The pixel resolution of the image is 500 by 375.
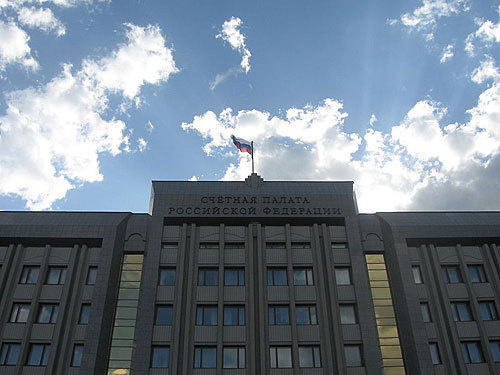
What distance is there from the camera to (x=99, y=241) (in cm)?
4988

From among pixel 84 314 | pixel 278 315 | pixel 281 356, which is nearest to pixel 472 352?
pixel 281 356

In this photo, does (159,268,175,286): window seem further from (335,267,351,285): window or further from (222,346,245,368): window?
(335,267,351,285): window

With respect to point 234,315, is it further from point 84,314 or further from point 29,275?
point 29,275

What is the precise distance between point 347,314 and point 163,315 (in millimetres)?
20416

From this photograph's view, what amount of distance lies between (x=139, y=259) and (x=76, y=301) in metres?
8.17

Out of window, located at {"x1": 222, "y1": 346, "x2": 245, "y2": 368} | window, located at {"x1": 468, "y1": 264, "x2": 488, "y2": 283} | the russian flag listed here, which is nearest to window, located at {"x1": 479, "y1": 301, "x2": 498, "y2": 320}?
window, located at {"x1": 468, "y1": 264, "x2": 488, "y2": 283}

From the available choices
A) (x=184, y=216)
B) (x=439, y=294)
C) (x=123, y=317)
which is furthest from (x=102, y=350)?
(x=439, y=294)

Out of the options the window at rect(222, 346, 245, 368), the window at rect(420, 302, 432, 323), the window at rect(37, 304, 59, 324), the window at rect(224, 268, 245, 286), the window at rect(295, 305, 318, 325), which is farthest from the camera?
the window at rect(224, 268, 245, 286)

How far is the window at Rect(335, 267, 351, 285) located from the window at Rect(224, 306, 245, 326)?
11.7m

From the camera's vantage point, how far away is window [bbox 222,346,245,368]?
4309cm

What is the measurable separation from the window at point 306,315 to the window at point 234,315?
6.07 m

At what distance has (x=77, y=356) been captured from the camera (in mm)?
43125

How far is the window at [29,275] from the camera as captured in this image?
4803cm

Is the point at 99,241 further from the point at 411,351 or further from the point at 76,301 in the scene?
the point at 411,351
